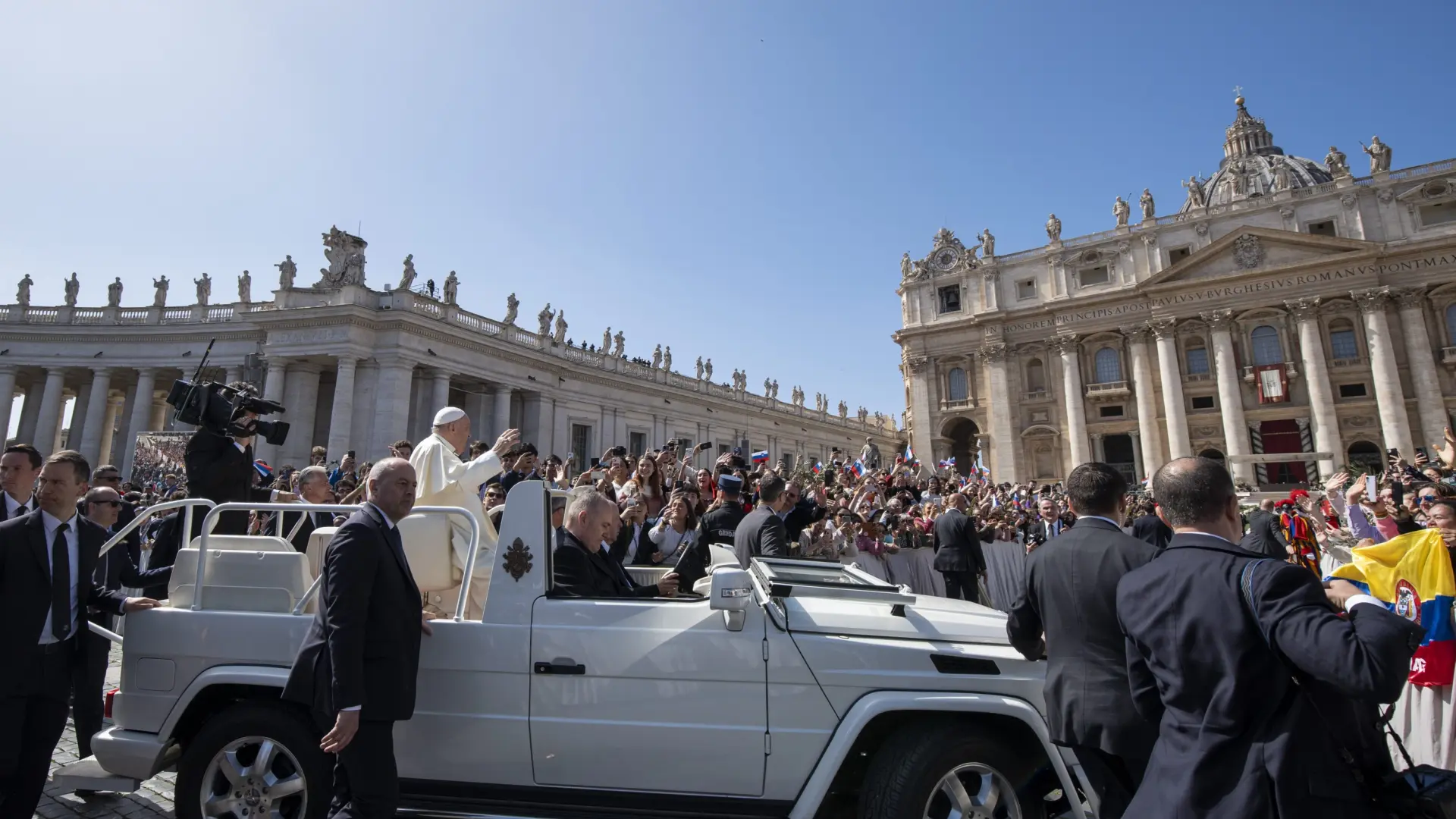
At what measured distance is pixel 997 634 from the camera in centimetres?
Answer: 355

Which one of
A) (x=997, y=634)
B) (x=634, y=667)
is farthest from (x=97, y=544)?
(x=997, y=634)

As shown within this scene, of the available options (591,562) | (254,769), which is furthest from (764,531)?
(254,769)

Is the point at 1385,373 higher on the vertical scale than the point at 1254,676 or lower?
higher

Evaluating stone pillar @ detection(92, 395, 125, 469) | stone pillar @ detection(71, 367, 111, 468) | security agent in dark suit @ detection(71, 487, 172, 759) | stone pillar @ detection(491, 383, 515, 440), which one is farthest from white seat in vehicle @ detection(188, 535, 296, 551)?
stone pillar @ detection(71, 367, 111, 468)

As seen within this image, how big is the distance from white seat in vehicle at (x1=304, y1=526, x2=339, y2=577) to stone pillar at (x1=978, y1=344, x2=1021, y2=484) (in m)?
46.0

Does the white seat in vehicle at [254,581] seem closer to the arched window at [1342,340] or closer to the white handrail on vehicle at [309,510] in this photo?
the white handrail on vehicle at [309,510]

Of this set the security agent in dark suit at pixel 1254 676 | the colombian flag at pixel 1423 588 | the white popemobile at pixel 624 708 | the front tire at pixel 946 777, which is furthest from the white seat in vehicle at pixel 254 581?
the colombian flag at pixel 1423 588

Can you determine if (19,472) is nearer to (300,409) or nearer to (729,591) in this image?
(729,591)

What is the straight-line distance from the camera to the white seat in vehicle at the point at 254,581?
12.8ft

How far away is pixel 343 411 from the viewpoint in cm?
2769

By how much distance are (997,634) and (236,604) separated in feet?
14.2

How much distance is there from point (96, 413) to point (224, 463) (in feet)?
121

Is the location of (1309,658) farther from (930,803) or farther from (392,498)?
(392,498)

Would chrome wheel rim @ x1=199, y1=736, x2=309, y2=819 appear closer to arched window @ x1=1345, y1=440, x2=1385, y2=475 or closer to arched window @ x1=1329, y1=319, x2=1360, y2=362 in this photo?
arched window @ x1=1345, y1=440, x2=1385, y2=475
